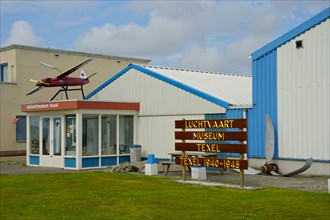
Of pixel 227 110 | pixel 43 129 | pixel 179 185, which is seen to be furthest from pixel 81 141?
pixel 179 185

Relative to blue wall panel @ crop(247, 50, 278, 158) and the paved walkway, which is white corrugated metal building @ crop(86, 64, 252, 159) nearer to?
blue wall panel @ crop(247, 50, 278, 158)

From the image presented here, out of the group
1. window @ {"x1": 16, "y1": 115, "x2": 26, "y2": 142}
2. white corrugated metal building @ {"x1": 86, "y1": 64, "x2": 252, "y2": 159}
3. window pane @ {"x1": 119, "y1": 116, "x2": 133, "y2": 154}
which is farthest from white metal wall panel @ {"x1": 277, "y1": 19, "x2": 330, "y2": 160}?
window @ {"x1": 16, "y1": 115, "x2": 26, "y2": 142}

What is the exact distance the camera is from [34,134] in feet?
81.1

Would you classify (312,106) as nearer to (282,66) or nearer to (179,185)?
(282,66)

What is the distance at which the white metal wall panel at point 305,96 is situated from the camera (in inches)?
687

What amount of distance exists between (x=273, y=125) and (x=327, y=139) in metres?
2.32

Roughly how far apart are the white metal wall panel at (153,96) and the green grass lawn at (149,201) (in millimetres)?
5894

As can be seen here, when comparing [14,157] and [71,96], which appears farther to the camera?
[71,96]

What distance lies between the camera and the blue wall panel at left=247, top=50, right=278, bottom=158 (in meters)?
19.2

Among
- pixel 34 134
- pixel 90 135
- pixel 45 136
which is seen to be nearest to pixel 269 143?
pixel 90 135

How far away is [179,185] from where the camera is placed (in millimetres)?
15047

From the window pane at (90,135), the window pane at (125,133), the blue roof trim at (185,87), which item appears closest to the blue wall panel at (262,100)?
the blue roof trim at (185,87)

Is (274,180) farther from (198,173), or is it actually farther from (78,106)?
(78,106)

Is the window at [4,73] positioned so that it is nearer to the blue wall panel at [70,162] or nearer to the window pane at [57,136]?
the window pane at [57,136]
